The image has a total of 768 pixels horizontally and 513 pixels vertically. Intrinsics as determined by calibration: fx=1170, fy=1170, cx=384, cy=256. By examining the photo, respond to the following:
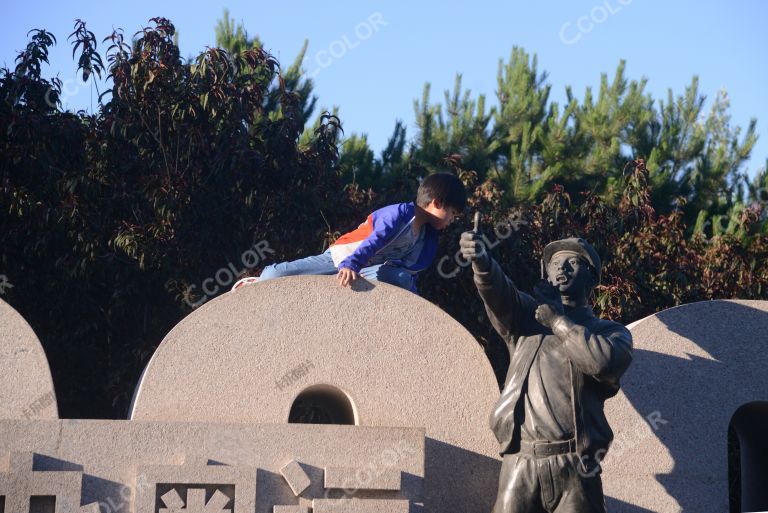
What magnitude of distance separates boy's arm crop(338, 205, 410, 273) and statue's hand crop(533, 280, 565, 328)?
103 cm

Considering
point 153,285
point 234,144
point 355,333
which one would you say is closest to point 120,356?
point 153,285

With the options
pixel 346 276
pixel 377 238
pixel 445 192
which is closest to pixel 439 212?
pixel 445 192

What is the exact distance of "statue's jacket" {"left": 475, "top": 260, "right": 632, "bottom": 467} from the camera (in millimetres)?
6391

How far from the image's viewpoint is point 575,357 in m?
6.42

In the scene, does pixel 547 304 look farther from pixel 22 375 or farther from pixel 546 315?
pixel 22 375

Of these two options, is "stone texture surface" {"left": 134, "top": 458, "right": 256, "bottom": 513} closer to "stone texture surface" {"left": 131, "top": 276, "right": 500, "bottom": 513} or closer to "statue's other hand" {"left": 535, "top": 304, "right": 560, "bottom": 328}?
"stone texture surface" {"left": 131, "top": 276, "right": 500, "bottom": 513}

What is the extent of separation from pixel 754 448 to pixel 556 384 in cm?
251

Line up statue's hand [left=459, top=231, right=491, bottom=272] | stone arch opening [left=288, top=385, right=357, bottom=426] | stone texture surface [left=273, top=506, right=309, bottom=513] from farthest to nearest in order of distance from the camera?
stone arch opening [left=288, top=385, right=357, bottom=426] → stone texture surface [left=273, top=506, right=309, bottom=513] → statue's hand [left=459, top=231, right=491, bottom=272]

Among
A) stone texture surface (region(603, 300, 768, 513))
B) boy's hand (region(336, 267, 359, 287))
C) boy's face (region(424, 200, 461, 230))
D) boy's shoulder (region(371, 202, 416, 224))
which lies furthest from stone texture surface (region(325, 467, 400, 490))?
boy's face (region(424, 200, 461, 230))

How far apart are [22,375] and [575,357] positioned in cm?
317

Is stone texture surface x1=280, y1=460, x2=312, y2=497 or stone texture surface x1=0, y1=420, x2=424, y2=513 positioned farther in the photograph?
stone texture surface x1=280, y1=460, x2=312, y2=497

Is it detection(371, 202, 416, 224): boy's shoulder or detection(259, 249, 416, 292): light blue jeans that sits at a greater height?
detection(371, 202, 416, 224): boy's shoulder

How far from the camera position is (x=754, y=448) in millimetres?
8305

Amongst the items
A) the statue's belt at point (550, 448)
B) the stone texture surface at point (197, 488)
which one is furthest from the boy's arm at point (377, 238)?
the statue's belt at point (550, 448)
